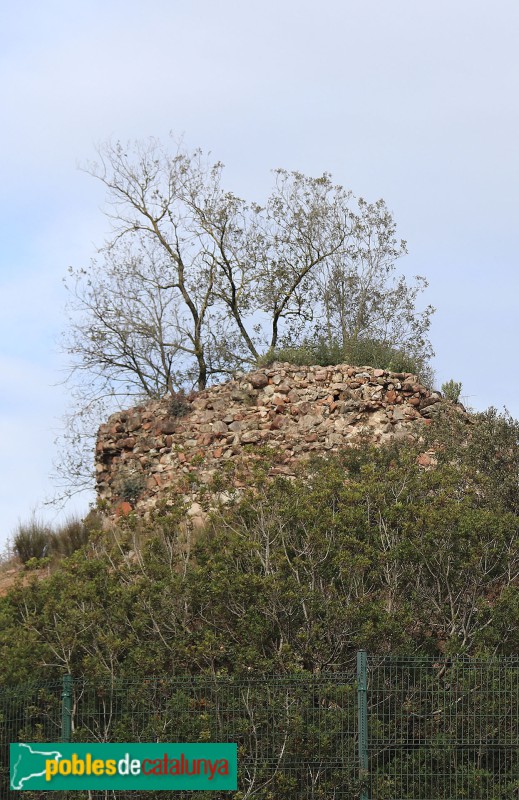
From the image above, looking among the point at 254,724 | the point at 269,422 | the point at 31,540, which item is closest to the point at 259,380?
the point at 269,422

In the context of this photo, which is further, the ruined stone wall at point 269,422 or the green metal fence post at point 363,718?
the ruined stone wall at point 269,422

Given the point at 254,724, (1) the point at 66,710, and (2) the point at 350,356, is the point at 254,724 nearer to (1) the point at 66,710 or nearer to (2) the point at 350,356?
(1) the point at 66,710

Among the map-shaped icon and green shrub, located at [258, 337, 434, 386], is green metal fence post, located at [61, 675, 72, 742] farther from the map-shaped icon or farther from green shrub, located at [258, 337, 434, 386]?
green shrub, located at [258, 337, 434, 386]

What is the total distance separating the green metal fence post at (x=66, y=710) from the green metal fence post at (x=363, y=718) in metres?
3.42

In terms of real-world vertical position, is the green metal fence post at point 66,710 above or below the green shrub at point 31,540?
below

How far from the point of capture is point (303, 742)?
526 inches

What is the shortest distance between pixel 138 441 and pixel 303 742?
13740 millimetres

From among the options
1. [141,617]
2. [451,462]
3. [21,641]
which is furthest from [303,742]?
[451,462]

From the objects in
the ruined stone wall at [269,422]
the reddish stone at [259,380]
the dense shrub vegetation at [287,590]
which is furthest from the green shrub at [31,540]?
the dense shrub vegetation at [287,590]

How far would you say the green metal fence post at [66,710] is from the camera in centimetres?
1341

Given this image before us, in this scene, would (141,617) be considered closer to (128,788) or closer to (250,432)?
(128,788)

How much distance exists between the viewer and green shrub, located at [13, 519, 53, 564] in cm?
2638

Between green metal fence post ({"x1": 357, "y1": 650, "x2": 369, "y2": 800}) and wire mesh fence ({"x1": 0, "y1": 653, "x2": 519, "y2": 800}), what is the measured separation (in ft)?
0.04

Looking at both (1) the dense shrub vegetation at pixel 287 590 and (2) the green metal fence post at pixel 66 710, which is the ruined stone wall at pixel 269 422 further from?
(2) the green metal fence post at pixel 66 710
